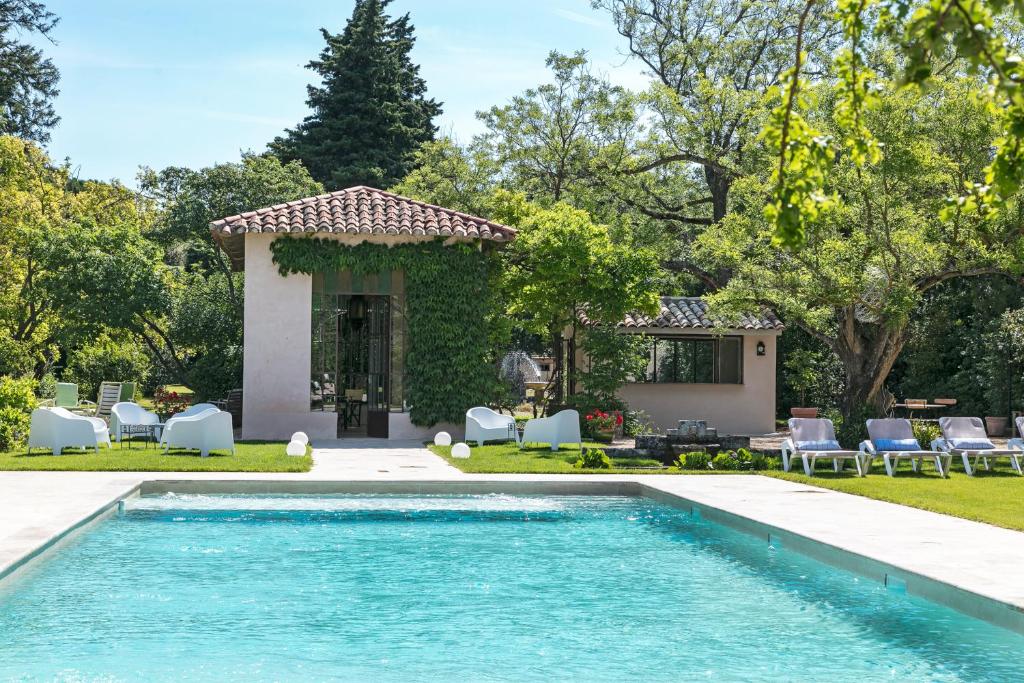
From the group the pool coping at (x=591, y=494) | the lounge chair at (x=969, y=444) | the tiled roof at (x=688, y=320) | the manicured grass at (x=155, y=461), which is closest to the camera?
the pool coping at (x=591, y=494)

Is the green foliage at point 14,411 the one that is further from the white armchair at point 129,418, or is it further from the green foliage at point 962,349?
the green foliage at point 962,349

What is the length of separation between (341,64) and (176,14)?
24424 mm

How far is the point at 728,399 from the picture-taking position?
27.4 metres

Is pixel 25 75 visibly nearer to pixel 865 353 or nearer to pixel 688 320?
pixel 688 320

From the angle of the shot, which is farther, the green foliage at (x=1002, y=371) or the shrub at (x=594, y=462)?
the green foliage at (x=1002, y=371)

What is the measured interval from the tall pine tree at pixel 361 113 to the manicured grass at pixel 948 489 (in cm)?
3306

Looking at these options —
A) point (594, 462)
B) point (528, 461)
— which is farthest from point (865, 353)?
point (528, 461)

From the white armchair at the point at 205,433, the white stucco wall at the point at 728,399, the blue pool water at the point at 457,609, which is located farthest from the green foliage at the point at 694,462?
the white stucco wall at the point at 728,399

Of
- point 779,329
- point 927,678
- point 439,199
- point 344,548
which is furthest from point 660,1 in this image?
point 927,678

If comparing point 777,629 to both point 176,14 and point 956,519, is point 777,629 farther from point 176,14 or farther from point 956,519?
point 176,14

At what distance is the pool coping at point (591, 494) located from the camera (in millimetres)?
7156

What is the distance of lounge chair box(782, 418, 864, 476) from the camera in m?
16.0

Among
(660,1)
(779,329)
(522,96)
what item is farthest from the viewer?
(660,1)

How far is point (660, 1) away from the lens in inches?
1277
